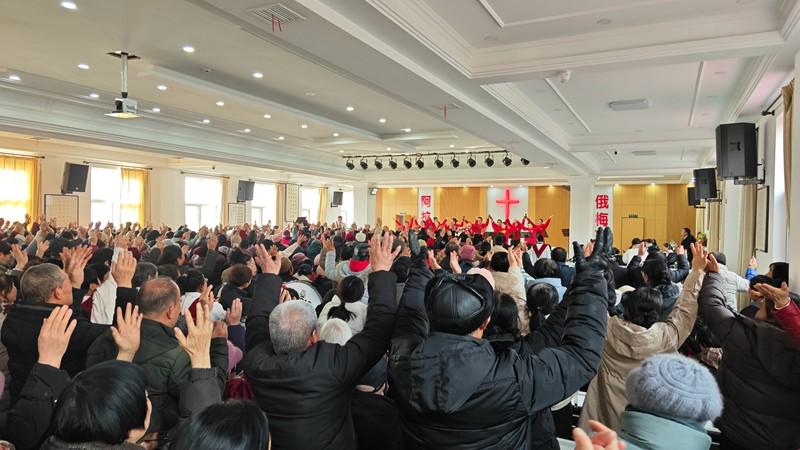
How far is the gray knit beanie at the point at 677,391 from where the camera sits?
52.5 inches

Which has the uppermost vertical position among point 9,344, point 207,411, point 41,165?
point 41,165

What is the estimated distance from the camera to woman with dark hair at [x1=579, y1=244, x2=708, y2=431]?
8.66 feet

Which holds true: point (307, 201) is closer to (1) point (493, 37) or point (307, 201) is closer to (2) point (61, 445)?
(1) point (493, 37)

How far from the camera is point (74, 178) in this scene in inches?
527

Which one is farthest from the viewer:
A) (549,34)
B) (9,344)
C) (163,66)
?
(163,66)

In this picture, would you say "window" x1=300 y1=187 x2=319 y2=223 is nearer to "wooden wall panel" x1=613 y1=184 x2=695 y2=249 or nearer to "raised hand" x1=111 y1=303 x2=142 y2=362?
"wooden wall panel" x1=613 y1=184 x2=695 y2=249

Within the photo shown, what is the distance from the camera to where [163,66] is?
678 cm

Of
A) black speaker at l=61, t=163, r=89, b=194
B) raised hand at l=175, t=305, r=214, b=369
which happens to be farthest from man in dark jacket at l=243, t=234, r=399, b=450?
black speaker at l=61, t=163, r=89, b=194

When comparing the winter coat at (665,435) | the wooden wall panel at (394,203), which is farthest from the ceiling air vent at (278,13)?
the wooden wall panel at (394,203)

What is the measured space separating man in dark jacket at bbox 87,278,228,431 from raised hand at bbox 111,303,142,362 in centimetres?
8

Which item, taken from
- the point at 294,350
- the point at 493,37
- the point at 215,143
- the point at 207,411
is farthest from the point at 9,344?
the point at 215,143

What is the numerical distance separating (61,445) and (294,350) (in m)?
0.79

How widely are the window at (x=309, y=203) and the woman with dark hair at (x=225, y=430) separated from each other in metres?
21.6

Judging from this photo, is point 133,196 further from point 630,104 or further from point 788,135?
point 788,135
